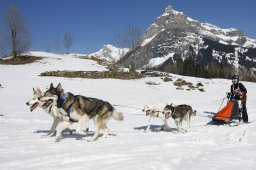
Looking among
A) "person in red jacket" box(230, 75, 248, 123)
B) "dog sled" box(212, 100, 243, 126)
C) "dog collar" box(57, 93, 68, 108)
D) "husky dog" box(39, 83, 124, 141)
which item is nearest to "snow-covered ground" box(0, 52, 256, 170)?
"husky dog" box(39, 83, 124, 141)

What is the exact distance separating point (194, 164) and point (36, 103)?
189 inches

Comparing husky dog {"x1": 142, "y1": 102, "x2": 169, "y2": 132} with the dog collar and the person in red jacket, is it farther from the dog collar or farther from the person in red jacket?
the person in red jacket

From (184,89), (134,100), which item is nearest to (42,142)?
(134,100)

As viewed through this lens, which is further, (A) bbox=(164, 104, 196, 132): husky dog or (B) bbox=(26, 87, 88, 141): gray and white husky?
(A) bbox=(164, 104, 196, 132): husky dog

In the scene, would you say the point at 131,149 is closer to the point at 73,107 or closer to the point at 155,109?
the point at 73,107

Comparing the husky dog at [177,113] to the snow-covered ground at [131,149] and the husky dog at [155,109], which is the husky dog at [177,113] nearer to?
the husky dog at [155,109]

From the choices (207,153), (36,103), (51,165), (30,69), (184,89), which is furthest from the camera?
(30,69)

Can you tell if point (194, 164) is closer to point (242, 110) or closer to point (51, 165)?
point (51, 165)

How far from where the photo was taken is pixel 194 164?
673 cm

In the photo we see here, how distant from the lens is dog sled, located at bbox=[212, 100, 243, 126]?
42.5ft

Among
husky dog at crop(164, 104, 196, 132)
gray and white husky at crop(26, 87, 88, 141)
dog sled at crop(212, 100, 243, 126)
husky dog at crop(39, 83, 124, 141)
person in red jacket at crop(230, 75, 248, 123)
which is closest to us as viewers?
husky dog at crop(39, 83, 124, 141)

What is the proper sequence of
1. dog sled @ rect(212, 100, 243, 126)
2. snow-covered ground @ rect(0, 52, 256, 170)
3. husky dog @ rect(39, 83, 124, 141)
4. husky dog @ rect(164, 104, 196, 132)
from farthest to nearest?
dog sled @ rect(212, 100, 243, 126)
husky dog @ rect(164, 104, 196, 132)
husky dog @ rect(39, 83, 124, 141)
snow-covered ground @ rect(0, 52, 256, 170)

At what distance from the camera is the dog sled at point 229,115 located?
13.0 metres

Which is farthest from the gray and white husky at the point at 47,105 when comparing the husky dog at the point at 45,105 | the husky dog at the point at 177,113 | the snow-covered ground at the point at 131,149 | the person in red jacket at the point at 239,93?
the person in red jacket at the point at 239,93
